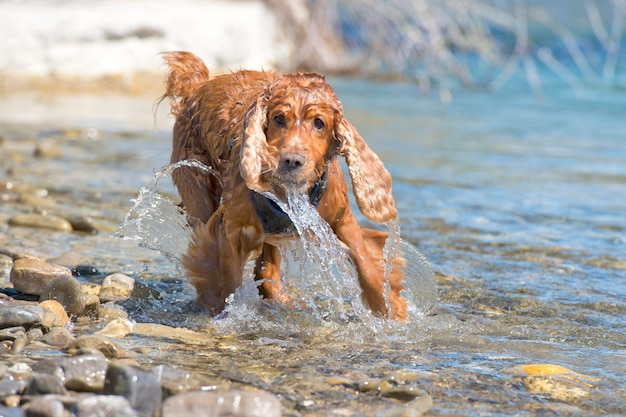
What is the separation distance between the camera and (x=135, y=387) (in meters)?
3.26

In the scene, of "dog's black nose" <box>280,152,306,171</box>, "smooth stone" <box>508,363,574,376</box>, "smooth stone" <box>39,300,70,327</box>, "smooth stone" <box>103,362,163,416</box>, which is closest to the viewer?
"smooth stone" <box>103,362,163,416</box>

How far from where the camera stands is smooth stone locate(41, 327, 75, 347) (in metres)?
3.96

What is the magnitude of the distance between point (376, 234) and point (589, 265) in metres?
1.67

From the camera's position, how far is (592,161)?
10.2 m

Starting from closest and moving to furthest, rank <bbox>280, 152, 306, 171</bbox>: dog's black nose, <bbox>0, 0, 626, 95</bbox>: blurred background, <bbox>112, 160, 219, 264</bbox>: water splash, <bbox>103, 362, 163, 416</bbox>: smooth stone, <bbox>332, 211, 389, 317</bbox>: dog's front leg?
<bbox>103, 362, 163, 416</bbox>: smooth stone < <bbox>280, 152, 306, 171</bbox>: dog's black nose < <bbox>332, 211, 389, 317</bbox>: dog's front leg < <bbox>112, 160, 219, 264</bbox>: water splash < <bbox>0, 0, 626, 95</bbox>: blurred background

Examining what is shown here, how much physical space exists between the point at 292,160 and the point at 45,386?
4.61 ft

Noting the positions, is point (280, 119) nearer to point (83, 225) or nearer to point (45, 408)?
point (45, 408)

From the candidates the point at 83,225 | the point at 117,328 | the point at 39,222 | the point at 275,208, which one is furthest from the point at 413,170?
the point at 117,328

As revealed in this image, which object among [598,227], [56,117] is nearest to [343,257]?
[598,227]

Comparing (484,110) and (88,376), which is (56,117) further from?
(88,376)

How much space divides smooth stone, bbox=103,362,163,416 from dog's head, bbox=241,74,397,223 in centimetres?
113

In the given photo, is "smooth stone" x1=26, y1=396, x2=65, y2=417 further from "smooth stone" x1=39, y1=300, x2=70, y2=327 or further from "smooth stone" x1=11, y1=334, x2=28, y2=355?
"smooth stone" x1=39, y1=300, x2=70, y2=327

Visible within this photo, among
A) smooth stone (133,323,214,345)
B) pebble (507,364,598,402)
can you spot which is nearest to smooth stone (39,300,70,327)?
smooth stone (133,323,214,345)

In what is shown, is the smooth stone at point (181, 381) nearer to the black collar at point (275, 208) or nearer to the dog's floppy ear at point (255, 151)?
the dog's floppy ear at point (255, 151)
